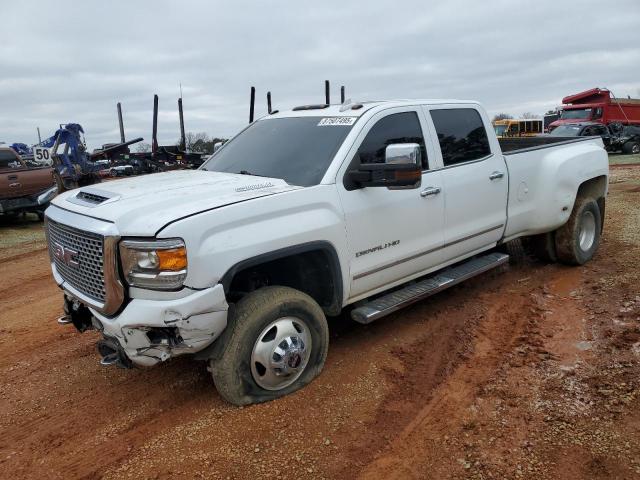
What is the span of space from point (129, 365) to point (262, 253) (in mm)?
1092

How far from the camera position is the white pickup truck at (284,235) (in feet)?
10.3

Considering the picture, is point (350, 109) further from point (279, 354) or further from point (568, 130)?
point (568, 130)

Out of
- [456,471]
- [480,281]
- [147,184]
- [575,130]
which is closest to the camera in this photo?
[456,471]

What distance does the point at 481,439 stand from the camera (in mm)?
3111

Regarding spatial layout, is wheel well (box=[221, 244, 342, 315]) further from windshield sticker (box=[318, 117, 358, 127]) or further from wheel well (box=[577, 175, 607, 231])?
wheel well (box=[577, 175, 607, 231])

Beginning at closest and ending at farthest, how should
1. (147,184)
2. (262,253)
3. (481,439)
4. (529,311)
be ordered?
1. (481,439)
2. (262,253)
3. (147,184)
4. (529,311)

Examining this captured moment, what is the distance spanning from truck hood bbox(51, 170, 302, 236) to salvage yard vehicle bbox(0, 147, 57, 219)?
877 cm

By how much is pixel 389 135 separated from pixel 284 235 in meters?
1.46

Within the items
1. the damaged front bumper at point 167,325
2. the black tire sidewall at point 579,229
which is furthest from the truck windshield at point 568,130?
the damaged front bumper at point 167,325

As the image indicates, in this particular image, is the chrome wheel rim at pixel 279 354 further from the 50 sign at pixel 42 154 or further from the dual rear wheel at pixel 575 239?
the 50 sign at pixel 42 154

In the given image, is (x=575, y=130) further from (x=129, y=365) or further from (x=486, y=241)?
(x=129, y=365)

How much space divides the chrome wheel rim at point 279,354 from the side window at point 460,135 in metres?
2.09

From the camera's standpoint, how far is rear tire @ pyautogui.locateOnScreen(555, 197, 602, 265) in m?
6.22

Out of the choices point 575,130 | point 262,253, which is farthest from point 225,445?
point 575,130
